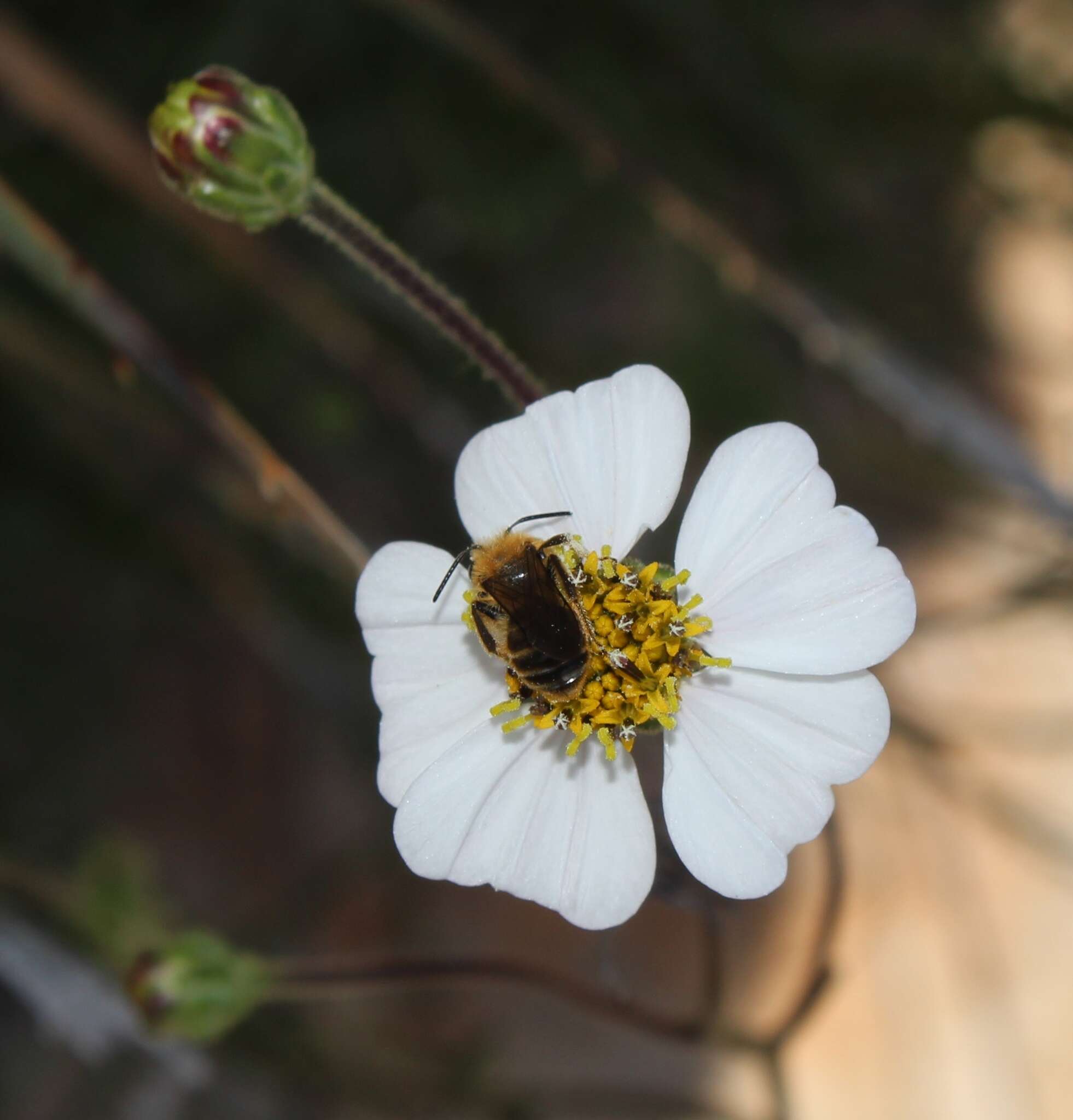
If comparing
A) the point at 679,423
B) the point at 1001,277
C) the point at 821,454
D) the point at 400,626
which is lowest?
the point at 400,626

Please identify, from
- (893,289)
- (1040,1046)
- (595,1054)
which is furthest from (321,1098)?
(893,289)

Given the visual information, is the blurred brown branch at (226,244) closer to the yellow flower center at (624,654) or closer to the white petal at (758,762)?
the yellow flower center at (624,654)

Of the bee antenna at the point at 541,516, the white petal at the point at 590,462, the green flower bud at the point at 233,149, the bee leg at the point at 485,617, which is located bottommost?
the bee leg at the point at 485,617

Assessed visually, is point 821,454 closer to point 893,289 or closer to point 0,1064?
point 893,289

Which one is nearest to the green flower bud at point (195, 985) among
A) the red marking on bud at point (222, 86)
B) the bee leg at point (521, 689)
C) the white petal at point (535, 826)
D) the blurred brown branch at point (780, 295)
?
the white petal at point (535, 826)

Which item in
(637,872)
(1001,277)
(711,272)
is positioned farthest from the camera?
(1001,277)

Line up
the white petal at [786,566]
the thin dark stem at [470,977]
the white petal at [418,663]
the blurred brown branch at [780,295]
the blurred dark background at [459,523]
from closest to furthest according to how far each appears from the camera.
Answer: the white petal at [786,566] < the white petal at [418,663] < the thin dark stem at [470,977] < the blurred brown branch at [780,295] < the blurred dark background at [459,523]

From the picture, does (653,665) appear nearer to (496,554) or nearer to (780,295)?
(496,554)

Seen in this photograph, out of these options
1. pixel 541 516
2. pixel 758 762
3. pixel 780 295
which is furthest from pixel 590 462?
pixel 780 295
